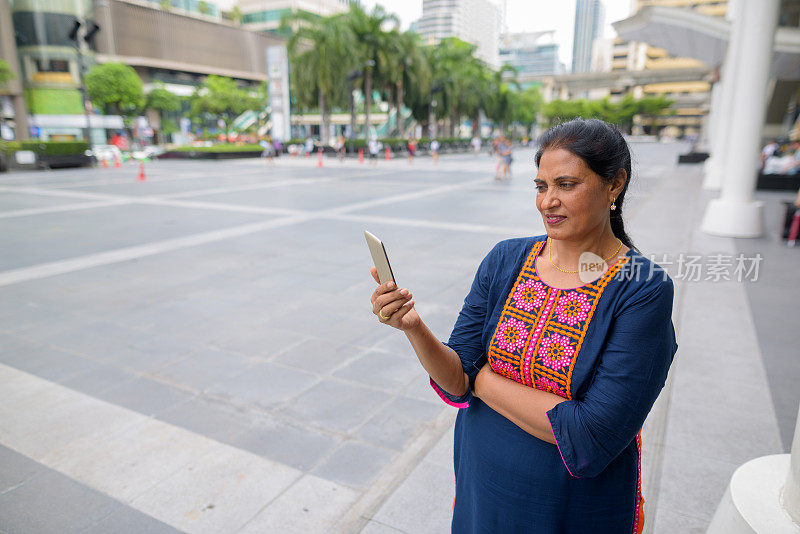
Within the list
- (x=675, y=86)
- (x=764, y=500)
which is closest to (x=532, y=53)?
(x=675, y=86)

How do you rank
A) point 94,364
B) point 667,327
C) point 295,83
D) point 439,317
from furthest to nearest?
point 295,83, point 439,317, point 94,364, point 667,327

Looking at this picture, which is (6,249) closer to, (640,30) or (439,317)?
(439,317)

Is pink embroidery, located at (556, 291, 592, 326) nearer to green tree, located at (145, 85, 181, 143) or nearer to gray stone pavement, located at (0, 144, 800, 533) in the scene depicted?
gray stone pavement, located at (0, 144, 800, 533)

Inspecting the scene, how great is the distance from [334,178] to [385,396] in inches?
672

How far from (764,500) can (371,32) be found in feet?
117

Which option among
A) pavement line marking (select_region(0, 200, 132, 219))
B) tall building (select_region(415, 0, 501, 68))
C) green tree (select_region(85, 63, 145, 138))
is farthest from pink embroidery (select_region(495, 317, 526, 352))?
green tree (select_region(85, 63, 145, 138))

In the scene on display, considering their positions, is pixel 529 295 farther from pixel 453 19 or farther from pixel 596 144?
pixel 453 19

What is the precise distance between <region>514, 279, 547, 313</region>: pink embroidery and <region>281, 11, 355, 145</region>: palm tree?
3349 centimetres

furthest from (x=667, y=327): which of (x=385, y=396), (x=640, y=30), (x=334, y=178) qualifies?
(x=334, y=178)

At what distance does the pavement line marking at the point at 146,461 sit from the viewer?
275 centimetres

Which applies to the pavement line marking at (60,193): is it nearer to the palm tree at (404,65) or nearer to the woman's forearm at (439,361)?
the woman's forearm at (439,361)

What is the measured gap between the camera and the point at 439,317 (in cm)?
547

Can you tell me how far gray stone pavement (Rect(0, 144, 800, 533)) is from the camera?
2777 millimetres

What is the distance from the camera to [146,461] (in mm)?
3125
